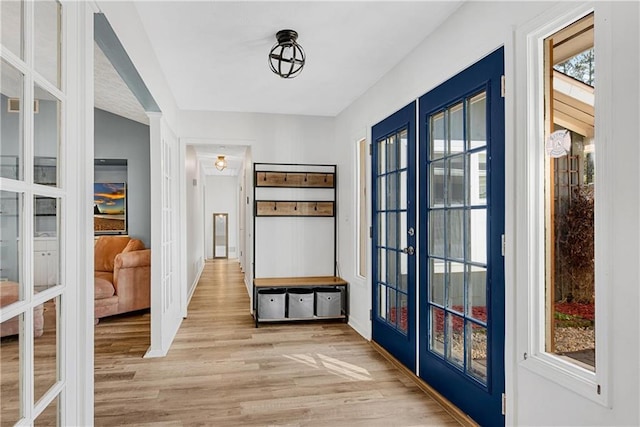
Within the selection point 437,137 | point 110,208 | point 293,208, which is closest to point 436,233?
point 437,137

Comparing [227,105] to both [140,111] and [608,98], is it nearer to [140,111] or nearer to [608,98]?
[140,111]

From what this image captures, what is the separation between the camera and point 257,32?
285cm

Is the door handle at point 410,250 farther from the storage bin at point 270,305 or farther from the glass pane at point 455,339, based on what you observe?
the storage bin at point 270,305

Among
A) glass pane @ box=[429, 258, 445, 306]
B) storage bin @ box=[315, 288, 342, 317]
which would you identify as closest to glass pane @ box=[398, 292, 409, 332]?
glass pane @ box=[429, 258, 445, 306]

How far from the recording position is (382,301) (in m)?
3.84

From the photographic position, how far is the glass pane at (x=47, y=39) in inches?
50.6

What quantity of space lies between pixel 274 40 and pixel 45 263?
2.24m

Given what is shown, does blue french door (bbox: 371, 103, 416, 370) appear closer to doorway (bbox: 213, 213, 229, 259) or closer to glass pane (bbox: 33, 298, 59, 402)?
glass pane (bbox: 33, 298, 59, 402)

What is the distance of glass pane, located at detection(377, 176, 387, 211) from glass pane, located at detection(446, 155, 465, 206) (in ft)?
3.67

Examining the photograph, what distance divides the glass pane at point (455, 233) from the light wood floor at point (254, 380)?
1.01m

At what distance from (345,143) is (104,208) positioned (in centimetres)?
371

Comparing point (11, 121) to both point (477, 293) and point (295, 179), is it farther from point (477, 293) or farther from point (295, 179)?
point (295, 179)

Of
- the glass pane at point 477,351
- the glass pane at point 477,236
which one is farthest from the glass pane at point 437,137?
the glass pane at point 477,351

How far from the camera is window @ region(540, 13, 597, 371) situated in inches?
66.9
